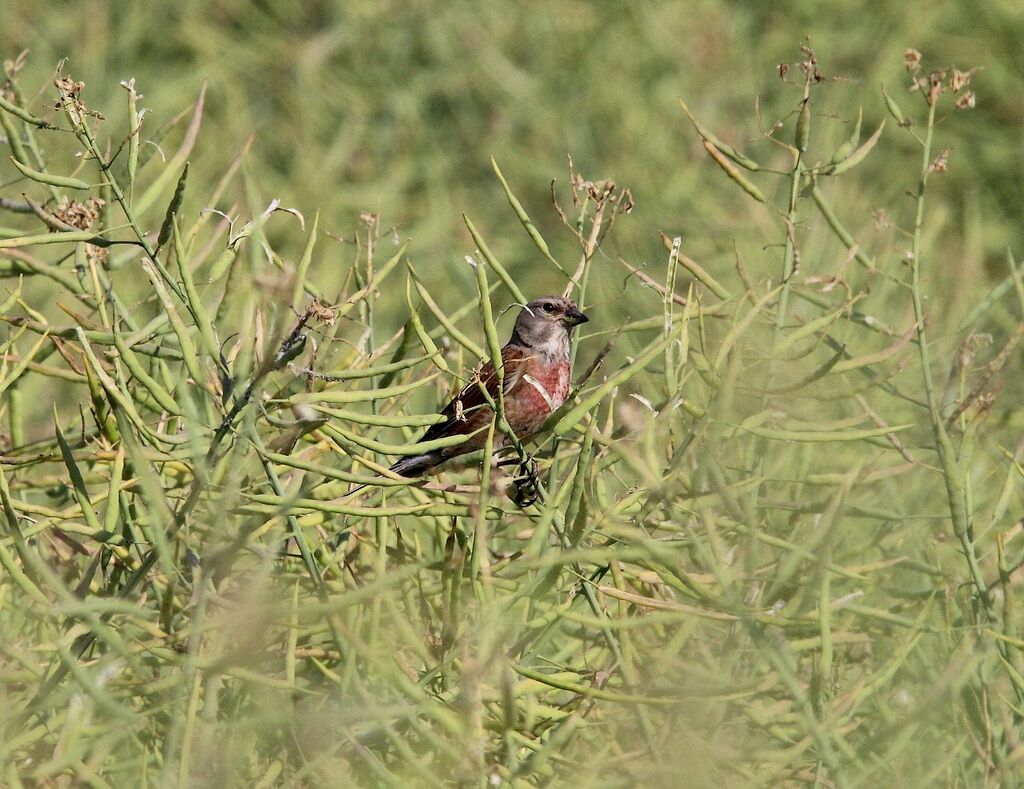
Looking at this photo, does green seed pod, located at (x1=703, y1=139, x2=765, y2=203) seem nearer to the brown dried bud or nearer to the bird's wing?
the brown dried bud

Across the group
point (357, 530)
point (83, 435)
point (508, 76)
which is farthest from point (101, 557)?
point (508, 76)

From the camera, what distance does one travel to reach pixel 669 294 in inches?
110

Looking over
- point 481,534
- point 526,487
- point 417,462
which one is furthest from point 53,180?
point 417,462

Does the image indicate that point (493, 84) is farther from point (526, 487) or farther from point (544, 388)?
point (526, 487)

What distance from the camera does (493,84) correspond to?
963 centimetres

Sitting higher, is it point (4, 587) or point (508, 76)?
point (508, 76)

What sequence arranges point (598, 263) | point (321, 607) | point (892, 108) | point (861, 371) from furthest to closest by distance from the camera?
1. point (598, 263)
2. point (861, 371)
3. point (892, 108)
4. point (321, 607)

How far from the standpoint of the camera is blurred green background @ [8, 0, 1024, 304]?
30.4 feet

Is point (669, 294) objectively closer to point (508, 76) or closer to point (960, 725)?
point (960, 725)

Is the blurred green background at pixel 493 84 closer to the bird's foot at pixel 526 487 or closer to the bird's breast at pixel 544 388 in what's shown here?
the bird's breast at pixel 544 388

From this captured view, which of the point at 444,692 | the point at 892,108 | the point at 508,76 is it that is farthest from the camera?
the point at 508,76

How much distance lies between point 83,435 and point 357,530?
61 cm

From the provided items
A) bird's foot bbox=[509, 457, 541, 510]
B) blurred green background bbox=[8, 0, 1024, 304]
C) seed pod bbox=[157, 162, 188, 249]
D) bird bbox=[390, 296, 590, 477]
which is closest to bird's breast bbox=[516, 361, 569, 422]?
bird bbox=[390, 296, 590, 477]

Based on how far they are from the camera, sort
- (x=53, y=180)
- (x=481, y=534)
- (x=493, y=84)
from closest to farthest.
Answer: (x=481, y=534), (x=53, y=180), (x=493, y=84)
